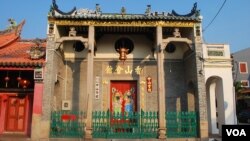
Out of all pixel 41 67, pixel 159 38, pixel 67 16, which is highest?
pixel 67 16

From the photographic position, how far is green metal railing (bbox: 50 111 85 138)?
1083 centimetres

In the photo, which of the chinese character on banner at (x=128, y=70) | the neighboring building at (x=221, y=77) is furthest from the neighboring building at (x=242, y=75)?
the chinese character on banner at (x=128, y=70)

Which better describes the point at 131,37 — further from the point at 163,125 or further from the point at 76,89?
the point at 163,125

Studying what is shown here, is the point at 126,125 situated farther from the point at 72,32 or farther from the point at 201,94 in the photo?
the point at 72,32

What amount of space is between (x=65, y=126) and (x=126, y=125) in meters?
2.52

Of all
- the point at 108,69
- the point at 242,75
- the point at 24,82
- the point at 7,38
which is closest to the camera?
the point at 24,82

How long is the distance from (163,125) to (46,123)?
4747 mm

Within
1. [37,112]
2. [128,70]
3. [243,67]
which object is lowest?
[37,112]

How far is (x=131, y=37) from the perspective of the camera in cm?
1346

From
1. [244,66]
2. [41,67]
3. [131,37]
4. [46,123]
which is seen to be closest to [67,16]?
[41,67]

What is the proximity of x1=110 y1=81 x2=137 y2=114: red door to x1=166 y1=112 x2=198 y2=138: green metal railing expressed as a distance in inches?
102

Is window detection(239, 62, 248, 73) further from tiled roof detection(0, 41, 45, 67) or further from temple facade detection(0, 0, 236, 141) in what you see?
tiled roof detection(0, 41, 45, 67)

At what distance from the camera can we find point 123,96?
1310cm

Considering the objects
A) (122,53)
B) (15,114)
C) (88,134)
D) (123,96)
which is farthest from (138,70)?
(15,114)
